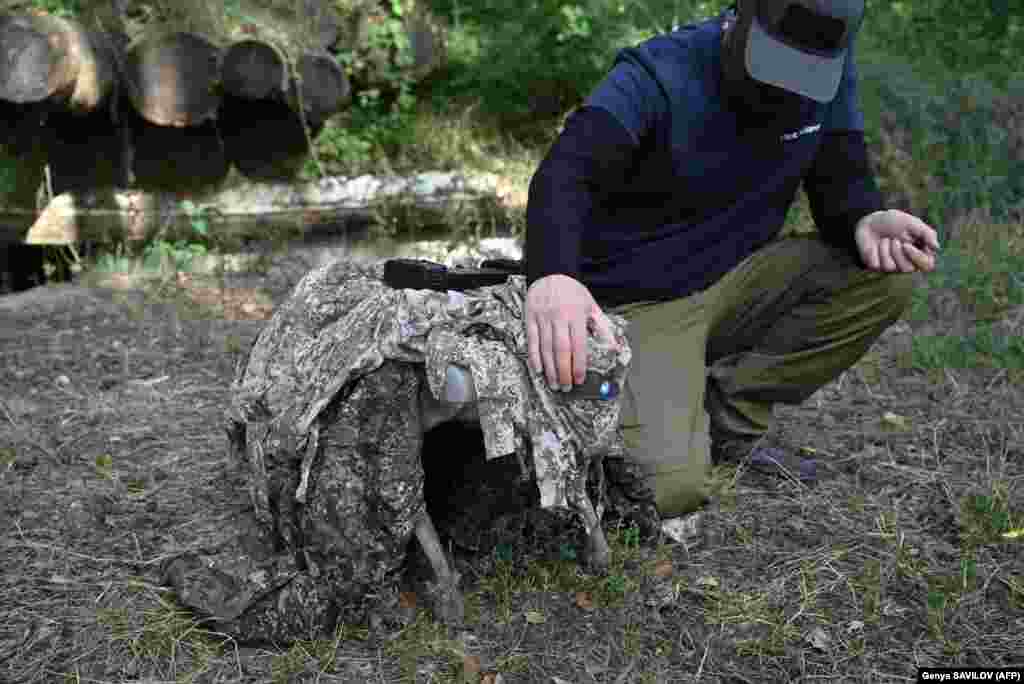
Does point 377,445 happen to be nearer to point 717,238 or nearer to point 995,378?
point 717,238

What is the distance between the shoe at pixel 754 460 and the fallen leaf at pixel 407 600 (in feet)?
4.22

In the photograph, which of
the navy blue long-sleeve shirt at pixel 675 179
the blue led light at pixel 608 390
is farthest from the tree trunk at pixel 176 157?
the blue led light at pixel 608 390

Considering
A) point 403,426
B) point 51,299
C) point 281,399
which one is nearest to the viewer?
point 403,426

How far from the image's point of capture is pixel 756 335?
3.58 meters

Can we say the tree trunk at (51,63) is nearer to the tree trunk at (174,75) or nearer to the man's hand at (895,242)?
the tree trunk at (174,75)

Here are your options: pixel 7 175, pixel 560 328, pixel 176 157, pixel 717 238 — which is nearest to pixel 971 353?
pixel 717 238

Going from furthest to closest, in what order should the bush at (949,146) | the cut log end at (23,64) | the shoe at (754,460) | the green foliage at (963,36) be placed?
the green foliage at (963,36) → the bush at (949,146) → the cut log end at (23,64) → the shoe at (754,460)

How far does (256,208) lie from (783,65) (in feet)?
12.3

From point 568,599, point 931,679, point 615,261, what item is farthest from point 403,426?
point 931,679

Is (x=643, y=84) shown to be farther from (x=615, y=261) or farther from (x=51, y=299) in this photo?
(x=51, y=299)

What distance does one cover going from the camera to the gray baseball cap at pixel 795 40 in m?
2.74

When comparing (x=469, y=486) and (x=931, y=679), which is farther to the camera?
(x=469, y=486)

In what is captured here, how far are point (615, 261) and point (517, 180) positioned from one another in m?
3.10

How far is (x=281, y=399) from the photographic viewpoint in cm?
275
